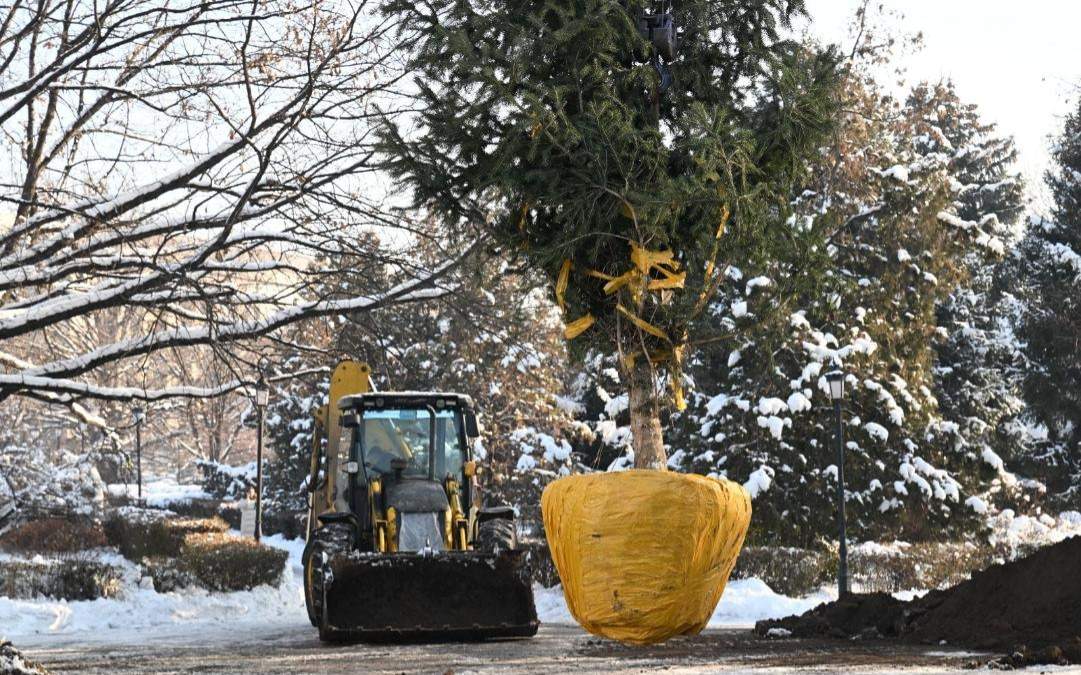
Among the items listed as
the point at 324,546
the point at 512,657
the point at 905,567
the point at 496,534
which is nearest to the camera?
the point at 512,657

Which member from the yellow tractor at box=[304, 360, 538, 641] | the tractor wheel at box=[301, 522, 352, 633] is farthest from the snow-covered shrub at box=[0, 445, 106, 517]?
the tractor wheel at box=[301, 522, 352, 633]

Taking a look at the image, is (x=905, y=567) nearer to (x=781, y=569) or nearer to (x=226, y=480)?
(x=781, y=569)

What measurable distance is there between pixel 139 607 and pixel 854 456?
1369 centimetres

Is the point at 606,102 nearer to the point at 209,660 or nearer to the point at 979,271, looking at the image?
the point at 209,660

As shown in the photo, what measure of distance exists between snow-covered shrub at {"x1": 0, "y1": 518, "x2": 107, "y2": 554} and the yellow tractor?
13.4 m

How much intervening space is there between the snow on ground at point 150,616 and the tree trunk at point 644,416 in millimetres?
6956

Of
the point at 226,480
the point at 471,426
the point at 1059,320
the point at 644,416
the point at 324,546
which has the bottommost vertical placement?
the point at 324,546

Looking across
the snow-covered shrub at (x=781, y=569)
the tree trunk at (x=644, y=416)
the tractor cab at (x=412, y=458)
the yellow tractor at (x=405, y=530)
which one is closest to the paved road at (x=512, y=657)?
the yellow tractor at (x=405, y=530)

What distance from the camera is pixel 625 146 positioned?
8438 millimetres

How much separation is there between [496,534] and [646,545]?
6.31 metres

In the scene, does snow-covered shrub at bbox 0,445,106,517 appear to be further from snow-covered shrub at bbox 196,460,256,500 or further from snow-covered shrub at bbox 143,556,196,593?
snow-covered shrub at bbox 196,460,256,500

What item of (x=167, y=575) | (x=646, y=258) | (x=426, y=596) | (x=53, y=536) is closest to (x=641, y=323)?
(x=646, y=258)

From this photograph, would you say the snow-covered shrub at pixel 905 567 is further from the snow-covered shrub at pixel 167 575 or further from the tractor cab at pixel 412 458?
the snow-covered shrub at pixel 167 575

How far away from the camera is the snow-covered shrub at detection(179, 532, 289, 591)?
20.5m
